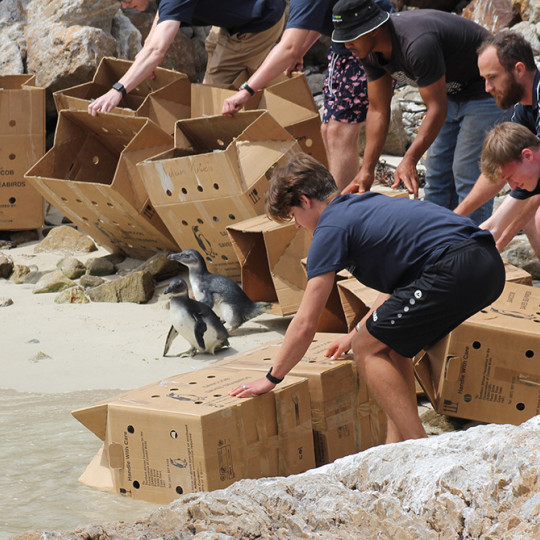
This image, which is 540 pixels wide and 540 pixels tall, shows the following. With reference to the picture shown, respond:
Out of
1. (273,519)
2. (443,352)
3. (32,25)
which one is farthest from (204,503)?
(32,25)

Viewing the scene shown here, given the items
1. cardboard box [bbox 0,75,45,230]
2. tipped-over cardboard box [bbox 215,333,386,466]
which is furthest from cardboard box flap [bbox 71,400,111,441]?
cardboard box [bbox 0,75,45,230]

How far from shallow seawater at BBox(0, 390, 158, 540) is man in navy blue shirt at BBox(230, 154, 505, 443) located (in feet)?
2.13

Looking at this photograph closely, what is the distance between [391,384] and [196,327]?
1.66 metres

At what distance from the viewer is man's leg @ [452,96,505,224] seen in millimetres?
4566

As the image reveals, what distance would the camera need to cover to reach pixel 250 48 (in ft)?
19.9

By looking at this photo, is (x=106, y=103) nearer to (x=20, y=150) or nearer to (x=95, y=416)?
(x=20, y=150)

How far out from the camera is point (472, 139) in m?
4.60

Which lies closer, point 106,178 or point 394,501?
point 394,501

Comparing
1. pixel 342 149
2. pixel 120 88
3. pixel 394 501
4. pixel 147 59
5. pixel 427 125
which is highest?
pixel 147 59

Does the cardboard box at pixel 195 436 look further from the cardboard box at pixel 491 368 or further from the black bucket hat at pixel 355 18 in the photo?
the black bucket hat at pixel 355 18

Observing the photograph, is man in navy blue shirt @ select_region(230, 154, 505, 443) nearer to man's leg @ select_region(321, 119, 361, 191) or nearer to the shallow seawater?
the shallow seawater

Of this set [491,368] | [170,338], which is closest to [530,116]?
[491,368]

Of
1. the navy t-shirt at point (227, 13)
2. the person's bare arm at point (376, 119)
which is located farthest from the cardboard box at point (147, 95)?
the person's bare arm at point (376, 119)

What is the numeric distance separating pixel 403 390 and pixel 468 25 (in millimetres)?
2189
